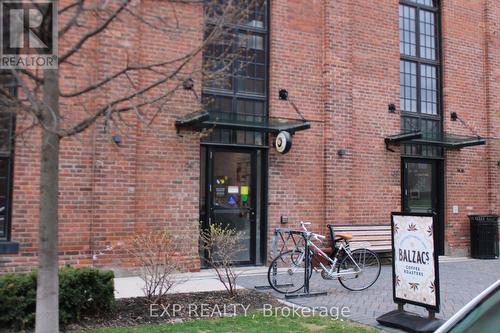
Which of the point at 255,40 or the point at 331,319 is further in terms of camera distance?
the point at 255,40

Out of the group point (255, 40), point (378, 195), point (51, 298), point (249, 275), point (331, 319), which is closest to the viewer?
point (51, 298)

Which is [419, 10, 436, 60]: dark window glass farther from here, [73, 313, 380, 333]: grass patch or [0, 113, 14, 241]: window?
[0, 113, 14, 241]: window

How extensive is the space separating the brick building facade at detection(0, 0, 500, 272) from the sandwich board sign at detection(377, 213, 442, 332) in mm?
4041

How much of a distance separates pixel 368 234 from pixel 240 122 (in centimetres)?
401

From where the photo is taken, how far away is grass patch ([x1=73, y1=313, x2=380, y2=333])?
5.96m

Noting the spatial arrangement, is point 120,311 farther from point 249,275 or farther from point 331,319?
point 249,275

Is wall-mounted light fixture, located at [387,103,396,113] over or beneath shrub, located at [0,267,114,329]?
over

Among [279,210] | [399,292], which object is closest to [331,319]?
[399,292]

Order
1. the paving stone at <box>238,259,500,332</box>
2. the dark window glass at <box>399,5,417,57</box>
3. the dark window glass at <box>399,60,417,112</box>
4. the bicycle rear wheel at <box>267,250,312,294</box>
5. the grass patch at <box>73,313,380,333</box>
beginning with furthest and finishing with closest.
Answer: the dark window glass at <box>399,5,417,57</box> < the dark window glass at <box>399,60,417,112</box> < the bicycle rear wheel at <box>267,250,312,294</box> < the paving stone at <box>238,259,500,332</box> < the grass patch at <box>73,313,380,333</box>

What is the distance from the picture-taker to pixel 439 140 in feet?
42.0

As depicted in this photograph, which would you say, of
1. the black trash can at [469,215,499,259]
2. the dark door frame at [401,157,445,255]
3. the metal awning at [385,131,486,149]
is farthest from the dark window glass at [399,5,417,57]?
the black trash can at [469,215,499,259]

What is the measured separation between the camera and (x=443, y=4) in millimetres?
13742

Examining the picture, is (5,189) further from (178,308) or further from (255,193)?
(255,193)

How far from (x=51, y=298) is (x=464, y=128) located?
12.2 meters
